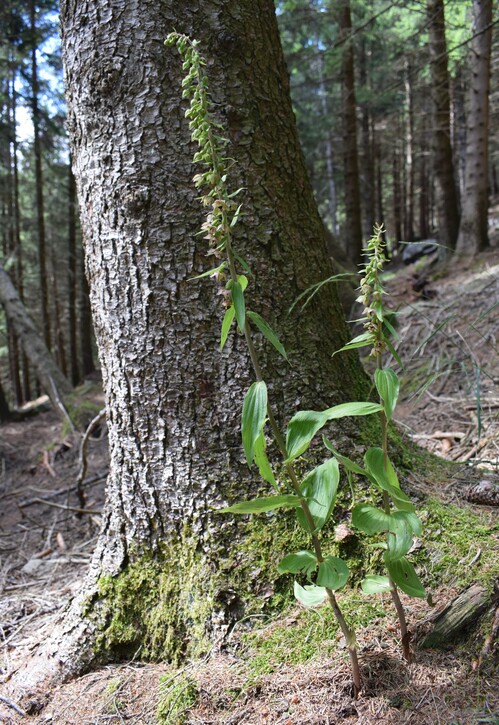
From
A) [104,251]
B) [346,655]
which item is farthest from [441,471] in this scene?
[104,251]

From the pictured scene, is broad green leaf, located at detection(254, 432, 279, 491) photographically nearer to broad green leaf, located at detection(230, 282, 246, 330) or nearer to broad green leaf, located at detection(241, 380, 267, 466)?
broad green leaf, located at detection(241, 380, 267, 466)

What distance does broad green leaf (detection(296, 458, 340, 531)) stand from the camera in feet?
4.54

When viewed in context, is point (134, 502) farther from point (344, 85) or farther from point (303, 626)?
point (344, 85)

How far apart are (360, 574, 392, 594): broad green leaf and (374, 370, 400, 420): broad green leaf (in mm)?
509

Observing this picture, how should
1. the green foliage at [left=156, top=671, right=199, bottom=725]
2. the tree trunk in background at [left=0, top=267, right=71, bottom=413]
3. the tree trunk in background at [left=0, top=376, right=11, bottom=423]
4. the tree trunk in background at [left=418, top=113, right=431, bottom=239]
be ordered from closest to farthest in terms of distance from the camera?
the green foliage at [left=156, top=671, right=199, bottom=725] → the tree trunk in background at [left=0, top=267, right=71, bottom=413] → the tree trunk in background at [left=0, top=376, right=11, bottom=423] → the tree trunk in background at [left=418, top=113, right=431, bottom=239]

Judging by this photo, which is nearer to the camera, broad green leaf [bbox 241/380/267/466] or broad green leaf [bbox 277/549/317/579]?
broad green leaf [bbox 241/380/267/466]

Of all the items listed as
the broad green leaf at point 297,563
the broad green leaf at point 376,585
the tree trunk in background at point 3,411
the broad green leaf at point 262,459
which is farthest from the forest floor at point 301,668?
the tree trunk in background at point 3,411

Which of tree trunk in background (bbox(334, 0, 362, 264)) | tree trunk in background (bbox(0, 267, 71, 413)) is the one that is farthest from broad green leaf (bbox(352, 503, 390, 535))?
tree trunk in background (bbox(334, 0, 362, 264))

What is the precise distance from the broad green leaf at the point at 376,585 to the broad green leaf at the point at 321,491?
265 mm

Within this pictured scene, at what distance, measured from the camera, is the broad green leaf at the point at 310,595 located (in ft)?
4.81

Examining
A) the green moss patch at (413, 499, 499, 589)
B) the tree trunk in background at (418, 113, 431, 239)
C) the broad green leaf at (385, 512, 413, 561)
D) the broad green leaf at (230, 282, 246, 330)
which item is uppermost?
the tree trunk in background at (418, 113, 431, 239)

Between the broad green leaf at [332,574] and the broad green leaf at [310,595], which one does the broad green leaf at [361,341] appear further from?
the broad green leaf at [310,595]

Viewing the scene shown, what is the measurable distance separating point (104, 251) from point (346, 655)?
173 centimetres

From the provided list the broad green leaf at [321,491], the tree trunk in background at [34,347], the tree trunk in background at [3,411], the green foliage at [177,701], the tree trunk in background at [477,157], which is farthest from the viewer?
the tree trunk in background at [3,411]
